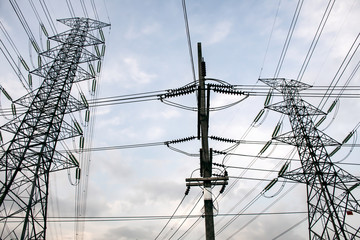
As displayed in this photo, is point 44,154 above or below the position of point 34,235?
above

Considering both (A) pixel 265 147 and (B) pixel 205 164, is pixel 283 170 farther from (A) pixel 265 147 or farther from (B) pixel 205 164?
(B) pixel 205 164

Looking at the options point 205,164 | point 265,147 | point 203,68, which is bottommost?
point 205,164

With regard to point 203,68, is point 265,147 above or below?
below

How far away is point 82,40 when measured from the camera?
1698 cm

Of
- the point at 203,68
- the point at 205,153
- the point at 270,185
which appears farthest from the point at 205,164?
the point at 270,185

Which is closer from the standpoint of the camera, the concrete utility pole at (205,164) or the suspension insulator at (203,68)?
the concrete utility pole at (205,164)

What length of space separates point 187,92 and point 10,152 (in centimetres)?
907

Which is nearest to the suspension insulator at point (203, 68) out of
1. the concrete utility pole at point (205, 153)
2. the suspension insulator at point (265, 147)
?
the concrete utility pole at point (205, 153)

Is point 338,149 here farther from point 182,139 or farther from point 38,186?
point 38,186

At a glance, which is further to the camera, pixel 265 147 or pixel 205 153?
pixel 265 147

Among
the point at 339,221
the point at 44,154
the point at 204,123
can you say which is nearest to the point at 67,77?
the point at 44,154

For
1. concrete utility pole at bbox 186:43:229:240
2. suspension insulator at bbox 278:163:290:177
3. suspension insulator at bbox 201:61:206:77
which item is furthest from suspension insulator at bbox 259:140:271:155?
suspension insulator at bbox 201:61:206:77

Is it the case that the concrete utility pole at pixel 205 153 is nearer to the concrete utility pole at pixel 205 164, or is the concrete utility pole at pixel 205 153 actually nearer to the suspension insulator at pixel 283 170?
the concrete utility pole at pixel 205 164

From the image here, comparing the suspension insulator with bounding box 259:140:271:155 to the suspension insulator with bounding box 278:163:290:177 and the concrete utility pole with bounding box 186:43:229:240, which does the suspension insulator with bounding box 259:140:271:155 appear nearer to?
the suspension insulator with bounding box 278:163:290:177
